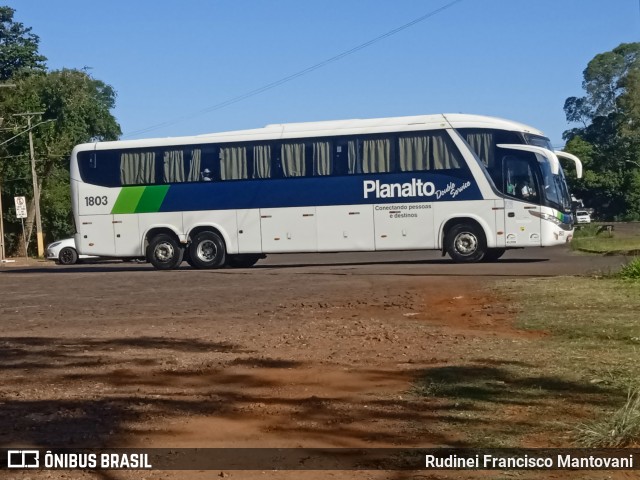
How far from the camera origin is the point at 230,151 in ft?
97.0

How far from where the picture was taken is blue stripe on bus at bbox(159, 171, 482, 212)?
27.8m

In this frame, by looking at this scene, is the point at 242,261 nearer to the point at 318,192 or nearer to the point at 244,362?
the point at 318,192

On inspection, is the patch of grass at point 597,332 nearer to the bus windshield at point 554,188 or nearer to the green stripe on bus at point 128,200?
the bus windshield at point 554,188

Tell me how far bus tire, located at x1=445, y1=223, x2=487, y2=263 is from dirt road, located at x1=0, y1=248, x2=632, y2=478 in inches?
316

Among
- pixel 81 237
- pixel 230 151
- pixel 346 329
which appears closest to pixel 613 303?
pixel 346 329

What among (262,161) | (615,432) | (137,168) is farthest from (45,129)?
(615,432)

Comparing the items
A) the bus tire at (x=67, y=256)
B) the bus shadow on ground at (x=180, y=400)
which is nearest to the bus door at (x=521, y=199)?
the bus shadow on ground at (x=180, y=400)

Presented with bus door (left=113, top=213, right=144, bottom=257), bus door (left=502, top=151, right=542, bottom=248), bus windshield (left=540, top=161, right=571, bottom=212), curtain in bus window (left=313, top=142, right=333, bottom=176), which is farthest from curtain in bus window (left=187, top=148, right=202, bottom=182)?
bus windshield (left=540, top=161, right=571, bottom=212)

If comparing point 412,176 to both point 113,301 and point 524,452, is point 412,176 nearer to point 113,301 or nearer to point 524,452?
point 113,301

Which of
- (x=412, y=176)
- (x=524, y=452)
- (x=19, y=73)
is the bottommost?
(x=524, y=452)

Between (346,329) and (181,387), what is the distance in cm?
404

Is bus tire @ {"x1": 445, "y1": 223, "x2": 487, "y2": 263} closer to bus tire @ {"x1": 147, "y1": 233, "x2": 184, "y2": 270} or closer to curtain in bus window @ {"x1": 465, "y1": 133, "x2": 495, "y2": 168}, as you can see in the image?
curtain in bus window @ {"x1": 465, "y1": 133, "x2": 495, "y2": 168}

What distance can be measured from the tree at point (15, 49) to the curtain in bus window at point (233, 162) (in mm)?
45777

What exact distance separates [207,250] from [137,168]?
3.08 m
